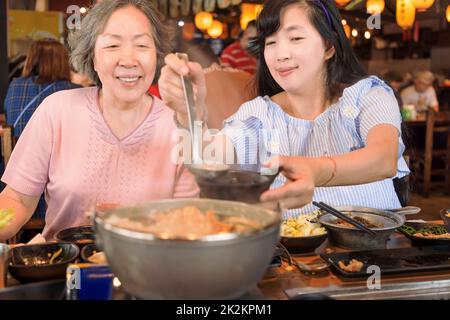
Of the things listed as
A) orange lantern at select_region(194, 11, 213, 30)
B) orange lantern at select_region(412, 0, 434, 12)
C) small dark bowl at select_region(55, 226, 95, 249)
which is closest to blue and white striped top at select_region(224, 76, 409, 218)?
small dark bowl at select_region(55, 226, 95, 249)

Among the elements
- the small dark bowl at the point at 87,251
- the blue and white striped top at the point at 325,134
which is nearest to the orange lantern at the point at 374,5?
the blue and white striped top at the point at 325,134

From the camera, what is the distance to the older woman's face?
6.08ft

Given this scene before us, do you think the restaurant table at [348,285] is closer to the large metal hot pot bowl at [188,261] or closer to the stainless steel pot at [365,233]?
the stainless steel pot at [365,233]

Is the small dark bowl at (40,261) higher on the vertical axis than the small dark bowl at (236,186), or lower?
lower

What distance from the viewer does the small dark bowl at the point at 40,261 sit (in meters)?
1.28

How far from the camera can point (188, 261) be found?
0.83 metres

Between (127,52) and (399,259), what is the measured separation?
3.82ft

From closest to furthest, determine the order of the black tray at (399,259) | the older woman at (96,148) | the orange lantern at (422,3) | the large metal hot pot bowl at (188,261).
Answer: the large metal hot pot bowl at (188,261) < the black tray at (399,259) < the older woman at (96,148) < the orange lantern at (422,3)

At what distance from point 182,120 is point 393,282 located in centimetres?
85

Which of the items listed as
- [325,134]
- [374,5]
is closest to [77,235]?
[325,134]

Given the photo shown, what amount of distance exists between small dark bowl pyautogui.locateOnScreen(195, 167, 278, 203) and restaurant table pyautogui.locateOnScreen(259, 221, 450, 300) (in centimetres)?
30

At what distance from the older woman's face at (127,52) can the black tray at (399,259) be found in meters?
0.94

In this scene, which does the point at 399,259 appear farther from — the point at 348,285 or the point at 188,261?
the point at 188,261

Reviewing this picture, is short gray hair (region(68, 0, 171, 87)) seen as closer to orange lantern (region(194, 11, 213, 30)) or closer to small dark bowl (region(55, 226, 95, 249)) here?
small dark bowl (region(55, 226, 95, 249))
